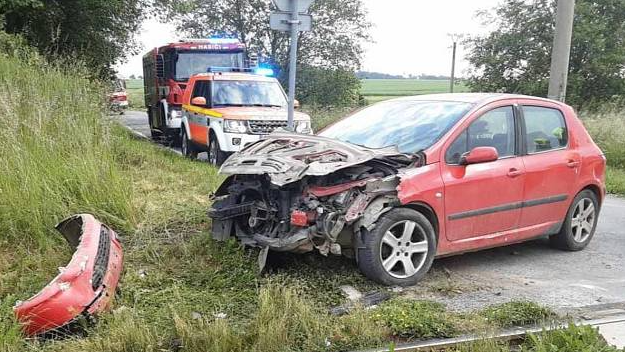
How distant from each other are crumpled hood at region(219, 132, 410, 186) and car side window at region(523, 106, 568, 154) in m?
1.58

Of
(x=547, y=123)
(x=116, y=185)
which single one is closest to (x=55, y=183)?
(x=116, y=185)

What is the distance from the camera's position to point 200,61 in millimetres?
16906

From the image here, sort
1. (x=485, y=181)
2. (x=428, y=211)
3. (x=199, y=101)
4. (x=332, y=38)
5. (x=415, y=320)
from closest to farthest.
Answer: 1. (x=415, y=320)
2. (x=428, y=211)
3. (x=485, y=181)
4. (x=199, y=101)
5. (x=332, y=38)

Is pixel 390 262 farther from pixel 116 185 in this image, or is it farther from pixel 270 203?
pixel 116 185

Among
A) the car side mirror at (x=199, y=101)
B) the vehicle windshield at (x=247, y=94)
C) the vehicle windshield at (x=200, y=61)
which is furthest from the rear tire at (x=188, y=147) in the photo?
the vehicle windshield at (x=200, y=61)

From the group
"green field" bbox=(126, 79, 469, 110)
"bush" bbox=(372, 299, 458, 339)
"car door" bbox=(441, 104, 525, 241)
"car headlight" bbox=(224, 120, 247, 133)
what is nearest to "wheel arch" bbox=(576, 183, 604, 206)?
"car door" bbox=(441, 104, 525, 241)

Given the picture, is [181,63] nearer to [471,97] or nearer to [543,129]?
[471,97]

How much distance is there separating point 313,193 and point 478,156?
Answer: 5.00 feet

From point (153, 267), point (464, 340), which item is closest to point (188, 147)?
A: point (153, 267)

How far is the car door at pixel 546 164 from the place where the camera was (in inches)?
230

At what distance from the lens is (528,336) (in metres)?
3.89

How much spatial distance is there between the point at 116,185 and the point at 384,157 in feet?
9.99

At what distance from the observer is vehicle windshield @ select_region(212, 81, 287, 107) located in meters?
12.7

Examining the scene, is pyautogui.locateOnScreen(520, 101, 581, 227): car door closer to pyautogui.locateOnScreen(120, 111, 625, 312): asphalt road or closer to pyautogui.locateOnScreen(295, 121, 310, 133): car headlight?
pyautogui.locateOnScreen(120, 111, 625, 312): asphalt road
